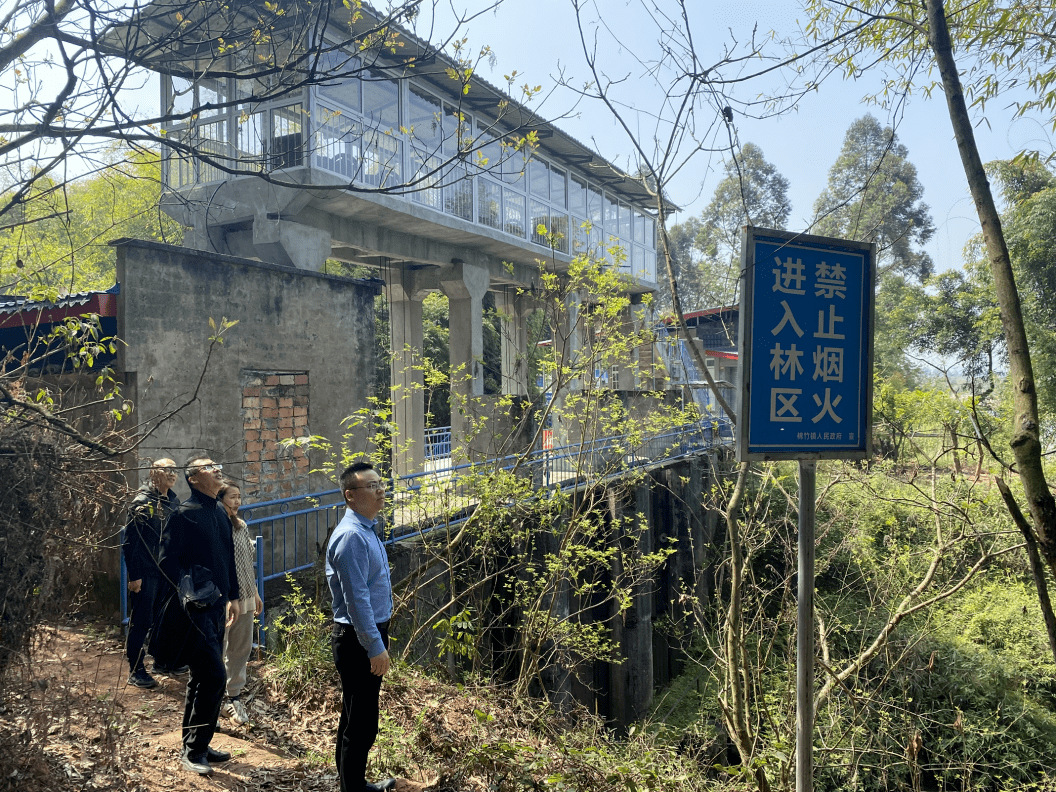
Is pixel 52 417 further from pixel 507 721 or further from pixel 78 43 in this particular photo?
pixel 507 721

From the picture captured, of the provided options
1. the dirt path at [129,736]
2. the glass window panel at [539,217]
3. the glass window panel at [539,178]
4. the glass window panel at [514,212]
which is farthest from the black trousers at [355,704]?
the glass window panel at [539,178]

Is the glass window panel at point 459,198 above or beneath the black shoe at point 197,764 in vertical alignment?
above

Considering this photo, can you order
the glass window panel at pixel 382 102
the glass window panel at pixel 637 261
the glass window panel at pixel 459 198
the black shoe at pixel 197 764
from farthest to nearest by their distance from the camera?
the glass window panel at pixel 637 261
the glass window panel at pixel 459 198
the glass window panel at pixel 382 102
the black shoe at pixel 197 764

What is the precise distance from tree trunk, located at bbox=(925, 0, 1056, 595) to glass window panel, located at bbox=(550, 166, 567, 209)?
1442 centimetres

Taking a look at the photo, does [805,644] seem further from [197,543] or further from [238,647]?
[238,647]

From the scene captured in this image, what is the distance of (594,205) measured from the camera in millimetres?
19812

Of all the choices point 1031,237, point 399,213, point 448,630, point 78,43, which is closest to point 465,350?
point 399,213

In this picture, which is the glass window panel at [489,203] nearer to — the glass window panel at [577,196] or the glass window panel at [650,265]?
the glass window panel at [577,196]

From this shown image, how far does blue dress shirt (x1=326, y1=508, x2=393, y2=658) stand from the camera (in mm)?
3516

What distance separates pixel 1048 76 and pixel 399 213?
392 inches

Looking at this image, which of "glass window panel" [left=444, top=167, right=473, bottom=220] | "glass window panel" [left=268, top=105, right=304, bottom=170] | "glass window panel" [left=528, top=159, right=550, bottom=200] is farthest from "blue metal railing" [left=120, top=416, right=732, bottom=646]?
"glass window panel" [left=528, top=159, right=550, bottom=200]

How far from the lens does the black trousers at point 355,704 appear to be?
361cm

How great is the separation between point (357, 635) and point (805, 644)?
2.09 m

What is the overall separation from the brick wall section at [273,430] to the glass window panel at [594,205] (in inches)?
489
